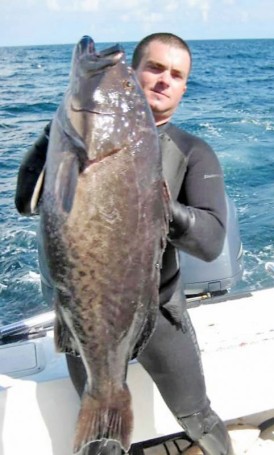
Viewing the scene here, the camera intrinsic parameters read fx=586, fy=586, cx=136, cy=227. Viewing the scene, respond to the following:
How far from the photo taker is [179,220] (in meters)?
2.11

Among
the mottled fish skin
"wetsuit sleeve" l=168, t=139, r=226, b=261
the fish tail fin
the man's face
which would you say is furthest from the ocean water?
the mottled fish skin

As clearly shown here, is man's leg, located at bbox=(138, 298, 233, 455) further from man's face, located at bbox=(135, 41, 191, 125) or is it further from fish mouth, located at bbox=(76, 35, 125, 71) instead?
fish mouth, located at bbox=(76, 35, 125, 71)

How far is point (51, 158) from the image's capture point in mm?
1927

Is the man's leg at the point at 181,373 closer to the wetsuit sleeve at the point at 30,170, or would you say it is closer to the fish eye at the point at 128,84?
the wetsuit sleeve at the point at 30,170

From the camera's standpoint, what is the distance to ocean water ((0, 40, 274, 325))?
7.05 metres

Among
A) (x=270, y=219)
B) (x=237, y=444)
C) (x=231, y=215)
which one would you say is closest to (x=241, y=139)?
(x=270, y=219)

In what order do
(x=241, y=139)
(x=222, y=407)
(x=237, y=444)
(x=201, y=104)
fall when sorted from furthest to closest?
(x=201, y=104) < (x=241, y=139) < (x=237, y=444) < (x=222, y=407)

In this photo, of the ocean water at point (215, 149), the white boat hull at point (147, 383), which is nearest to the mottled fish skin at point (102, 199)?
the white boat hull at point (147, 383)

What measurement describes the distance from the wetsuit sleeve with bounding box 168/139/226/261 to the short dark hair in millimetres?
429

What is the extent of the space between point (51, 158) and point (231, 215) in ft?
9.37

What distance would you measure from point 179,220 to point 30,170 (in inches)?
23.4

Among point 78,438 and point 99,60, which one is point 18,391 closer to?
point 78,438

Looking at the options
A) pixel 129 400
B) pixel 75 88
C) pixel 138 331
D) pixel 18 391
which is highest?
pixel 75 88

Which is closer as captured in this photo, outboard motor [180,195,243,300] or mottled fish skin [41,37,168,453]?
mottled fish skin [41,37,168,453]
